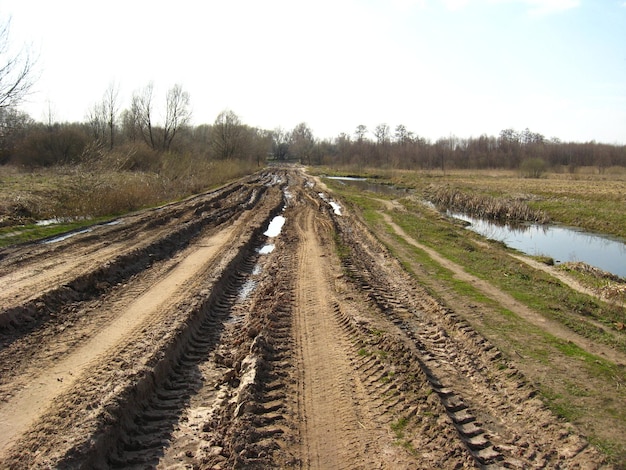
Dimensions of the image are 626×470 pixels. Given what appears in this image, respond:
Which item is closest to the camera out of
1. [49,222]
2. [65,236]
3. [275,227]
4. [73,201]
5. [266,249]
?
[65,236]

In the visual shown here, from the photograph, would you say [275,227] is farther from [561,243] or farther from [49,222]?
[561,243]

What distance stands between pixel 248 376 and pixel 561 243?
20069 mm

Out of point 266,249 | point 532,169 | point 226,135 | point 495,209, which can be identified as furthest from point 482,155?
point 266,249

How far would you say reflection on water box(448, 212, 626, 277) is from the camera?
18016mm

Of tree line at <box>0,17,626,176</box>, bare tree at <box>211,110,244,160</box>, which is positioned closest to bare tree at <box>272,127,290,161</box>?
tree line at <box>0,17,626,176</box>

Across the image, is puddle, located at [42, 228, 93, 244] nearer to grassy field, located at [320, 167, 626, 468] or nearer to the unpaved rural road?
the unpaved rural road

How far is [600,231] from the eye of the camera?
24375 mm

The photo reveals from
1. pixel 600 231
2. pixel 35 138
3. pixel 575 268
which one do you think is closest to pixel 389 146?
pixel 35 138

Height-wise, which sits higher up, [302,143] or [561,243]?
[302,143]

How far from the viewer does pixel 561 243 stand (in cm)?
2153

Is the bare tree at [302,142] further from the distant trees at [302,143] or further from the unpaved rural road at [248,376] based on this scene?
the unpaved rural road at [248,376]

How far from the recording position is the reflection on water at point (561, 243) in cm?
1802

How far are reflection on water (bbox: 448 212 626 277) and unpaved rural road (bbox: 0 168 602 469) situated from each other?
1036 centimetres

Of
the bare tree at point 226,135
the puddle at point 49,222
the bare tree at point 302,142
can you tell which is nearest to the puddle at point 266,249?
the puddle at point 49,222
